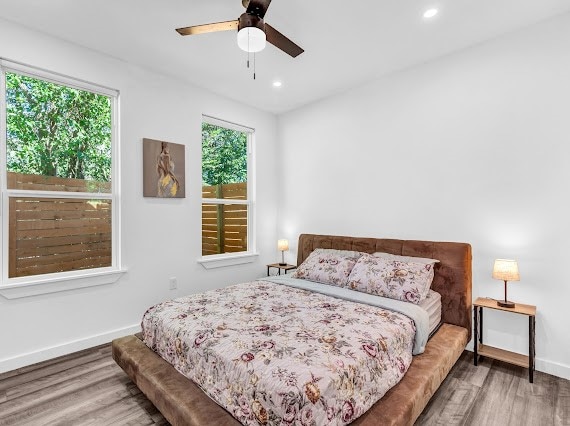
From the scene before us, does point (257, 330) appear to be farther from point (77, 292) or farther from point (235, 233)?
point (235, 233)

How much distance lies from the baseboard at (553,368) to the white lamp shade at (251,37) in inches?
129

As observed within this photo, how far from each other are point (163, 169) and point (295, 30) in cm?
198

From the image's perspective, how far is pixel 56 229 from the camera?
9.05 ft

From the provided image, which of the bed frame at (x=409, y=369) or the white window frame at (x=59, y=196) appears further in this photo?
the white window frame at (x=59, y=196)

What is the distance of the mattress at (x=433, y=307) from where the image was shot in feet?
8.23

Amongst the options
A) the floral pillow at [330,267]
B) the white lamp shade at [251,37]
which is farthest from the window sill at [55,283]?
the white lamp shade at [251,37]

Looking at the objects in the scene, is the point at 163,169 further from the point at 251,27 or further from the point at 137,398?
the point at 137,398

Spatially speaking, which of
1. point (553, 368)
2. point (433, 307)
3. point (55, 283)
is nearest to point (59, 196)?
point (55, 283)

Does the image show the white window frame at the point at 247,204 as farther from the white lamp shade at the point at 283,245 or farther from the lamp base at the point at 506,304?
the lamp base at the point at 506,304

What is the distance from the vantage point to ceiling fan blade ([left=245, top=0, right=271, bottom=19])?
5.97ft

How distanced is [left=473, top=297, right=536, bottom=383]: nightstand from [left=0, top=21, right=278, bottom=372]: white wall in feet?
9.15

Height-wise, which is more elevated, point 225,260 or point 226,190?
point 226,190

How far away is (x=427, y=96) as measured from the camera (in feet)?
10.1

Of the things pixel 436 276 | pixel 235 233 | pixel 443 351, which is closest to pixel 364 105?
pixel 436 276
